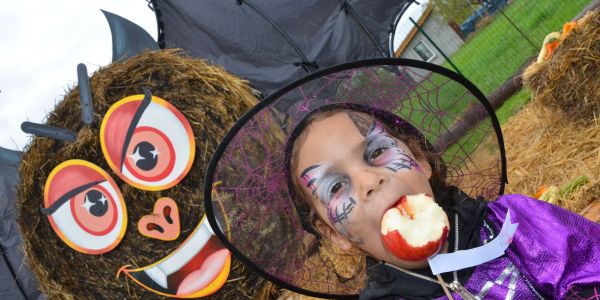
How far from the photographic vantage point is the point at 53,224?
10.5 feet

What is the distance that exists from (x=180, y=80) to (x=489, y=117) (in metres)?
2.19

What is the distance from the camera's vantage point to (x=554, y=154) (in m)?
3.38

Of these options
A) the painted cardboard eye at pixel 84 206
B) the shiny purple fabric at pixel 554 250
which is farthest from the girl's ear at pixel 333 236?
the painted cardboard eye at pixel 84 206

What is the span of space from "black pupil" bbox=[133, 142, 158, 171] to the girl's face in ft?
5.91

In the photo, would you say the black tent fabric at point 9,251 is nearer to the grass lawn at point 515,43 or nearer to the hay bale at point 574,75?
the hay bale at point 574,75

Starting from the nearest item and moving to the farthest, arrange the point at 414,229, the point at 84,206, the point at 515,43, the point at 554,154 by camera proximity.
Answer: the point at 414,229 → the point at 84,206 → the point at 554,154 → the point at 515,43

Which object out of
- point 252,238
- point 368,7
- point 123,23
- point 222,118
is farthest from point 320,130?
point 368,7

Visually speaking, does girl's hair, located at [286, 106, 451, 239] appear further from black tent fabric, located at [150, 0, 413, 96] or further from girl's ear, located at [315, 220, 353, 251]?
black tent fabric, located at [150, 0, 413, 96]

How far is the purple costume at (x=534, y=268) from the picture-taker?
138cm

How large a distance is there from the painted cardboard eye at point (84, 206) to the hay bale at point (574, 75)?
274cm

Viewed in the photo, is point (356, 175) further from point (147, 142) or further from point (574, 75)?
point (574, 75)

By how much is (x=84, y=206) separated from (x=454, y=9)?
2008 centimetres

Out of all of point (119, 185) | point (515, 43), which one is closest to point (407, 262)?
point (119, 185)

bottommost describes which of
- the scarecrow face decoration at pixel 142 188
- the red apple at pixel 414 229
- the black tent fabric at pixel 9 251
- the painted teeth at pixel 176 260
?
the red apple at pixel 414 229
